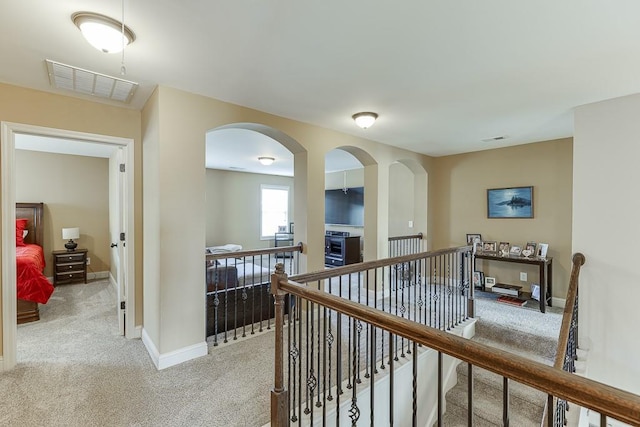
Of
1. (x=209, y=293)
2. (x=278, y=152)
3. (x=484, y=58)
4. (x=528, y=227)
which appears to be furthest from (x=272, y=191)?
(x=484, y=58)

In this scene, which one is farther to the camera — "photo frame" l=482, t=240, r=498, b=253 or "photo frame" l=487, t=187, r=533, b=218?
"photo frame" l=482, t=240, r=498, b=253

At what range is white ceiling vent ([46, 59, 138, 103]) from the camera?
227 centimetres

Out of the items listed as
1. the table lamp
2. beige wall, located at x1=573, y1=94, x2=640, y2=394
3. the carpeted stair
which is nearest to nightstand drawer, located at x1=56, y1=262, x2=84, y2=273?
the table lamp

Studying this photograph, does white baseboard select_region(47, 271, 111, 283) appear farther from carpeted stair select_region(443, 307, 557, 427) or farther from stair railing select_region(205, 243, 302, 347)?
carpeted stair select_region(443, 307, 557, 427)

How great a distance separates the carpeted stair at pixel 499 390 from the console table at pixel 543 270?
74cm

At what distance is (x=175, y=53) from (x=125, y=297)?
101 inches

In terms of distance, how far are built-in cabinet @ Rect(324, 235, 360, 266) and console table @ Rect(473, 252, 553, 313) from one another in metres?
3.09

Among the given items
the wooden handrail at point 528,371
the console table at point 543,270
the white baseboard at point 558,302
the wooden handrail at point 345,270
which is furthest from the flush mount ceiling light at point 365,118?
the white baseboard at point 558,302

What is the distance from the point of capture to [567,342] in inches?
83.0

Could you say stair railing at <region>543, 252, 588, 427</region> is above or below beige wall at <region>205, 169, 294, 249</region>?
below

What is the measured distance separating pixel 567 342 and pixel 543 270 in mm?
2127

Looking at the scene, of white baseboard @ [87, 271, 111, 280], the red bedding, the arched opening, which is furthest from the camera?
white baseboard @ [87, 271, 111, 280]

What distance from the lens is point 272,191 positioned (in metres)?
8.95

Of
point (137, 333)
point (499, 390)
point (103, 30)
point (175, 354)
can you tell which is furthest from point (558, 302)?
point (103, 30)
